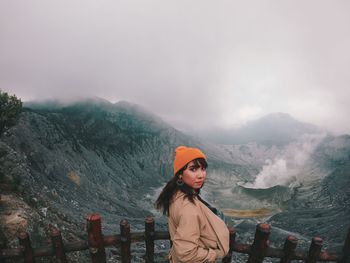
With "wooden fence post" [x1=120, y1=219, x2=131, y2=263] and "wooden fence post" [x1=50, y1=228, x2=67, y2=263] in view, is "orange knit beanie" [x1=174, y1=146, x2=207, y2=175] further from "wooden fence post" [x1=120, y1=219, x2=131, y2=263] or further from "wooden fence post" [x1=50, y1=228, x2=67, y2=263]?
"wooden fence post" [x1=50, y1=228, x2=67, y2=263]

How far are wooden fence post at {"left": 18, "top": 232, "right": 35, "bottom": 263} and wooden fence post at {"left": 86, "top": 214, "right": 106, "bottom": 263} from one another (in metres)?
0.91

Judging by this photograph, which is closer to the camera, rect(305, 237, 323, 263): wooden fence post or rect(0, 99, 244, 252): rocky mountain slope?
rect(305, 237, 323, 263): wooden fence post

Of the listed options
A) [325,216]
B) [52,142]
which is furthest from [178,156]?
[325,216]

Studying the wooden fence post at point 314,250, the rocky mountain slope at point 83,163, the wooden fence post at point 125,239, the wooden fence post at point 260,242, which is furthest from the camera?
the rocky mountain slope at point 83,163

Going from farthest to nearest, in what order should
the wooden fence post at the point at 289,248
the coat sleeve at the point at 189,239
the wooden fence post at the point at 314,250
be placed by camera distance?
1. the wooden fence post at the point at 314,250
2. the wooden fence post at the point at 289,248
3. the coat sleeve at the point at 189,239

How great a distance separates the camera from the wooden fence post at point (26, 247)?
4262 millimetres

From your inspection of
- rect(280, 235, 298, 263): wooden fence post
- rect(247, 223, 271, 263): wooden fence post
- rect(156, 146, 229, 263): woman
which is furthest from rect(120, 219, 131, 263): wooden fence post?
rect(280, 235, 298, 263): wooden fence post

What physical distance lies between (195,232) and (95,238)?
191 centimetres

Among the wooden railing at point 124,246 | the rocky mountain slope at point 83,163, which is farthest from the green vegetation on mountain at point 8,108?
the wooden railing at point 124,246

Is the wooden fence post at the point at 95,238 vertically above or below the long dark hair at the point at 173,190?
below

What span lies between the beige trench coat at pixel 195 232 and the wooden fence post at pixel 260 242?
1.10 m

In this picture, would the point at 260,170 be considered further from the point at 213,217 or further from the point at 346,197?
the point at 213,217

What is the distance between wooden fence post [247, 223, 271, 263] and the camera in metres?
4.18

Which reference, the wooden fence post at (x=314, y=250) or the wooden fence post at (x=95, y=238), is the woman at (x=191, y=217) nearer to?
the wooden fence post at (x=95, y=238)
